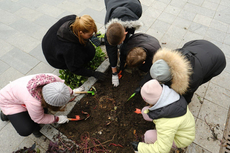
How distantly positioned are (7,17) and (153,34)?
4.55 metres

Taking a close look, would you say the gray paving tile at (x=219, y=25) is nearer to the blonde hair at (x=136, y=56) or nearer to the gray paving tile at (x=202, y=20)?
the gray paving tile at (x=202, y=20)

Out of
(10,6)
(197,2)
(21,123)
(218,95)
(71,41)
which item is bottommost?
(218,95)

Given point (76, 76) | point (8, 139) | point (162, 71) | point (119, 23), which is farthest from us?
point (76, 76)

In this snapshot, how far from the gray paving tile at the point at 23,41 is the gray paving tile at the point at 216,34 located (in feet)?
16.2

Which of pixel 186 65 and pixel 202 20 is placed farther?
pixel 202 20

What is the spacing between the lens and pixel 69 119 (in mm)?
2479

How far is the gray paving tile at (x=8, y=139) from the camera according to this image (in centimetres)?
244

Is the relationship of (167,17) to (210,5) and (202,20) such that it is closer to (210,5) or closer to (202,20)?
(202,20)

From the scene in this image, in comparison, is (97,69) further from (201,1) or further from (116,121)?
(201,1)

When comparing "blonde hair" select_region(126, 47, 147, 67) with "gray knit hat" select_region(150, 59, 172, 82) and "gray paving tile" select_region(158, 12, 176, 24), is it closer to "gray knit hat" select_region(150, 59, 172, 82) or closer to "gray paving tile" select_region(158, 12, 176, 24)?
"gray knit hat" select_region(150, 59, 172, 82)

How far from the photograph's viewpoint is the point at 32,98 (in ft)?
6.14

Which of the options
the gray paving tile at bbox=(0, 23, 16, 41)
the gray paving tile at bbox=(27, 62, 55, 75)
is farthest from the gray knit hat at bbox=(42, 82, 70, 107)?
the gray paving tile at bbox=(0, 23, 16, 41)

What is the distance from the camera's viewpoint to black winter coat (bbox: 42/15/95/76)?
2.26 m

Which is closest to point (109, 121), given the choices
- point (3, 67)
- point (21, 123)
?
point (21, 123)
